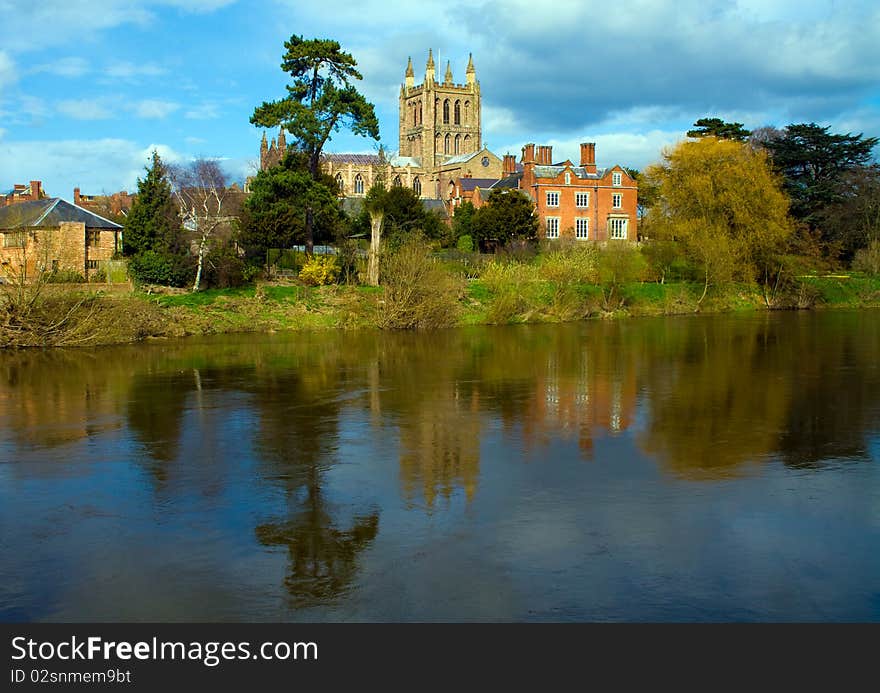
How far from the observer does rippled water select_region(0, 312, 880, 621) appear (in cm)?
954

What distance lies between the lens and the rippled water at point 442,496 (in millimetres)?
9539

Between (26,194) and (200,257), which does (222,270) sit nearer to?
(200,257)

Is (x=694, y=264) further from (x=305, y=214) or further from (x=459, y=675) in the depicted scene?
(x=459, y=675)

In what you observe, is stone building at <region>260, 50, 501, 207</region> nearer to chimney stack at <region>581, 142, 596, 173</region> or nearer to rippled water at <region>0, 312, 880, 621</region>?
chimney stack at <region>581, 142, 596, 173</region>

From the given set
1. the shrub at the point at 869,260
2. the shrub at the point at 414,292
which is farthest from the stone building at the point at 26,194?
the shrub at the point at 869,260

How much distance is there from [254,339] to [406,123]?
122 m

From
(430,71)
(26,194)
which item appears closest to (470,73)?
(430,71)

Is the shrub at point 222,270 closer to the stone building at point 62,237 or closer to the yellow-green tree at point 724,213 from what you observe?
the stone building at point 62,237

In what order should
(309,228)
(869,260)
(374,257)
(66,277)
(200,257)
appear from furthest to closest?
(869,260) < (309,228) < (374,257) < (200,257) < (66,277)

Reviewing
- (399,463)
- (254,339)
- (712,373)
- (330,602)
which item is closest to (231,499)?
(399,463)

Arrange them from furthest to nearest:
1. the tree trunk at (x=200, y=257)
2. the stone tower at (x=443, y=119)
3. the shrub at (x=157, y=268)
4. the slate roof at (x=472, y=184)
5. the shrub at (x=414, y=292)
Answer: the stone tower at (x=443, y=119), the slate roof at (x=472, y=184), the tree trunk at (x=200, y=257), the shrub at (x=157, y=268), the shrub at (x=414, y=292)

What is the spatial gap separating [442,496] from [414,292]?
99.2 feet

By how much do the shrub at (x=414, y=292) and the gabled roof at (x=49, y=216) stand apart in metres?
15.5

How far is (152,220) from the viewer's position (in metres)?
45.2
